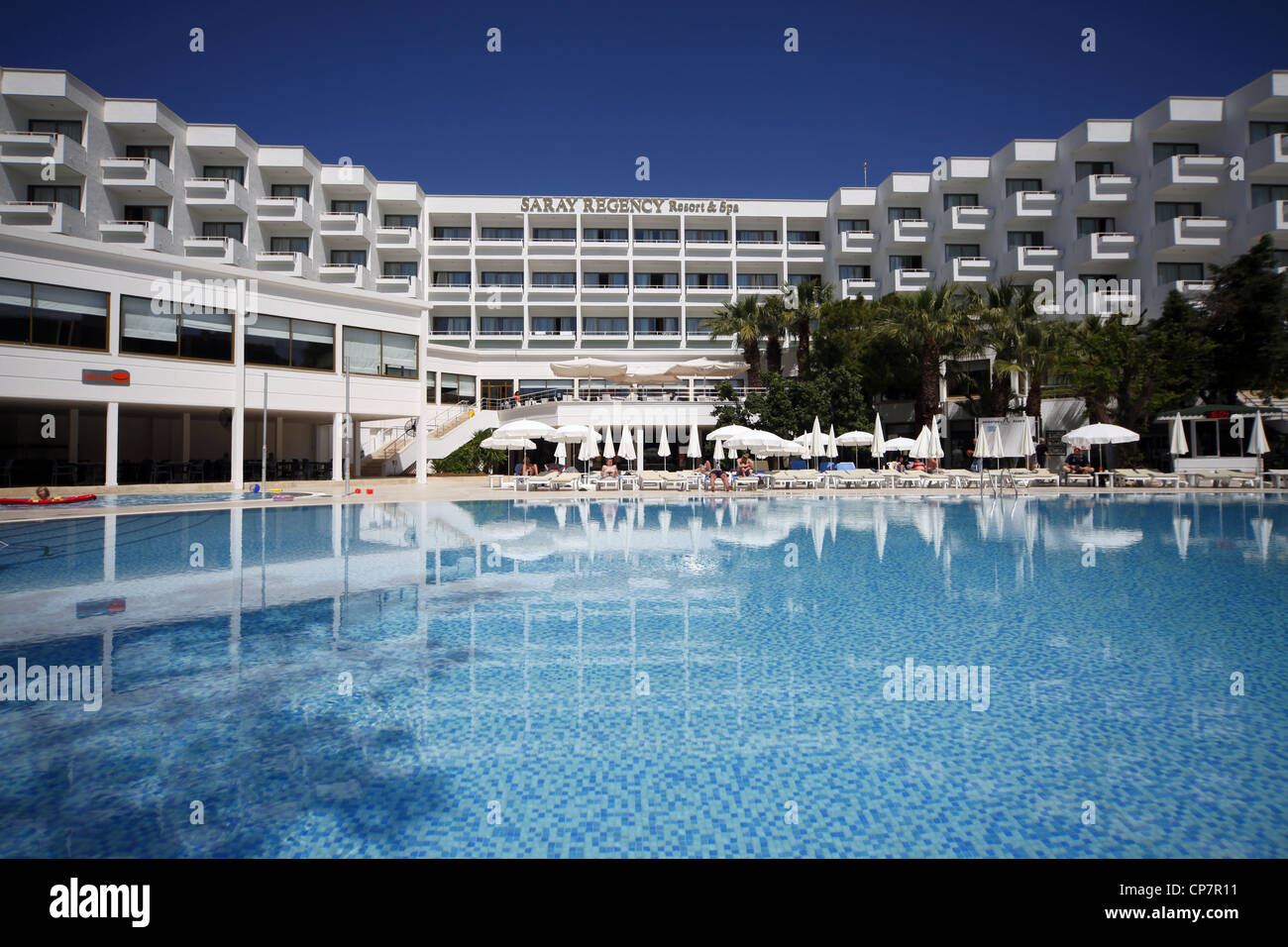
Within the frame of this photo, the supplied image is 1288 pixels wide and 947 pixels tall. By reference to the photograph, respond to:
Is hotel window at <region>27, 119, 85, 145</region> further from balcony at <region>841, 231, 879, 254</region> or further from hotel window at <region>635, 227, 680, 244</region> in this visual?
balcony at <region>841, 231, 879, 254</region>

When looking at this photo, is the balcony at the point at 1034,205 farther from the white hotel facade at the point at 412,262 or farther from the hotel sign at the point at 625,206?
the hotel sign at the point at 625,206

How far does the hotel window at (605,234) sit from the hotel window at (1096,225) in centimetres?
2771

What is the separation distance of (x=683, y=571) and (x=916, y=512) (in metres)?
10.2

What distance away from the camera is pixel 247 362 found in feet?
78.3

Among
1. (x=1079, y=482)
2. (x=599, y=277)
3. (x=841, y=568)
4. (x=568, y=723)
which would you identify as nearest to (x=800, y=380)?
(x=1079, y=482)

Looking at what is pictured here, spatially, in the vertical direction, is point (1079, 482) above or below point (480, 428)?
below

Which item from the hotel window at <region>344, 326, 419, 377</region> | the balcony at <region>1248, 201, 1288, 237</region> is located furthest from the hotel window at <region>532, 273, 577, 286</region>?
the balcony at <region>1248, 201, 1288, 237</region>

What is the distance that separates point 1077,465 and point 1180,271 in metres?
18.4

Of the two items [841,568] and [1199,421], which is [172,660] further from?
[1199,421]

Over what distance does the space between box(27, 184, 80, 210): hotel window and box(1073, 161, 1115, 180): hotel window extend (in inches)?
2116

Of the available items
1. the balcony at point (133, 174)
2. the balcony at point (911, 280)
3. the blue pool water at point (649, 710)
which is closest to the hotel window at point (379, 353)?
the blue pool water at point (649, 710)

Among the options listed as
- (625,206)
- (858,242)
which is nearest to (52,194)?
(625,206)

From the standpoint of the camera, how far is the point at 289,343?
81.6 feet

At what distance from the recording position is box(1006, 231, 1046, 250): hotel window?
129 feet
